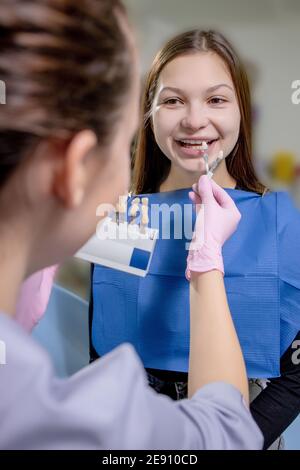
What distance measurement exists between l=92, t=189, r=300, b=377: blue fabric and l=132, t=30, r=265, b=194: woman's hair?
0.06 m

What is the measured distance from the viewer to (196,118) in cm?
82

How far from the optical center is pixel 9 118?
1.29 feet

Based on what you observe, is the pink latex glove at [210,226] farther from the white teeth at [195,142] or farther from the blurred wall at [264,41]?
the blurred wall at [264,41]

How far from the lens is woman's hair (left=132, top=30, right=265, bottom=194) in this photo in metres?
0.83

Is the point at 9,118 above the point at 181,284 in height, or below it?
above

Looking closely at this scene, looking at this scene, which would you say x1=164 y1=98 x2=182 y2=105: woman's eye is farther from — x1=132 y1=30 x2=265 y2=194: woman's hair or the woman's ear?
the woman's ear

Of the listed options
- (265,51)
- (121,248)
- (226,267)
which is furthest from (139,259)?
(265,51)

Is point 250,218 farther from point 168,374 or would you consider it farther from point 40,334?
point 40,334

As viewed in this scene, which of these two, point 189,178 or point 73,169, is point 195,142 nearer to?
point 189,178

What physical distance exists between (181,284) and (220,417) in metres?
0.34

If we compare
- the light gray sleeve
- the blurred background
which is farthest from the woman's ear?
the blurred background

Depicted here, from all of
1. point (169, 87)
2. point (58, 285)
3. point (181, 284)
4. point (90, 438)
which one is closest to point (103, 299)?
point (181, 284)

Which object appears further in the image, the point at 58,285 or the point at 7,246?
the point at 58,285

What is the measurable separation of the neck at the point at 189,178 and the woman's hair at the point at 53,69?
48 centimetres
